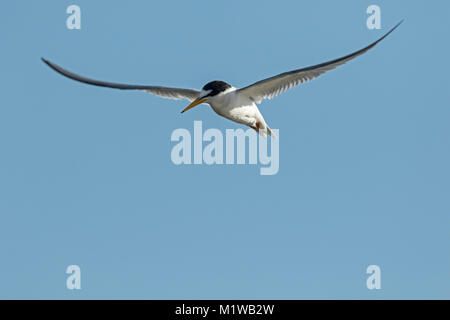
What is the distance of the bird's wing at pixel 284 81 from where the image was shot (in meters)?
11.0

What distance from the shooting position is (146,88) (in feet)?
41.4

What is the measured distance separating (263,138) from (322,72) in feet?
5.54

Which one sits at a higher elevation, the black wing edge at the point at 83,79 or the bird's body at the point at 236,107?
the black wing edge at the point at 83,79

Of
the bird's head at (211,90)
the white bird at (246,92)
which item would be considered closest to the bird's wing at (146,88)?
the white bird at (246,92)

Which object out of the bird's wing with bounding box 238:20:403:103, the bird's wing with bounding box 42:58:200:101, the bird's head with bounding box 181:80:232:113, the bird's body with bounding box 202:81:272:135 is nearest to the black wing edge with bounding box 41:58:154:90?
the bird's wing with bounding box 42:58:200:101

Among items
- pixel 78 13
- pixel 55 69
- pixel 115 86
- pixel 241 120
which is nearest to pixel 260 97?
pixel 241 120

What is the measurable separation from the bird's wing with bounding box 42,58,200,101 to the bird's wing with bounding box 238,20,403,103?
1387mm

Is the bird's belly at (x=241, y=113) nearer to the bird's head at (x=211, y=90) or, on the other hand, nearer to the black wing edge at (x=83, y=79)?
the bird's head at (x=211, y=90)

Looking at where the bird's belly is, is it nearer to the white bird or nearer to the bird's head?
the white bird

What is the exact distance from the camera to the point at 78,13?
1380cm

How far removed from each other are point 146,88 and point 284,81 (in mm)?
2502

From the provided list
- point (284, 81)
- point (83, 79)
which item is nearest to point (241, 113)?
point (284, 81)

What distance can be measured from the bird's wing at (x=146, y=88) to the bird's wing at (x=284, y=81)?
4.55 feet
